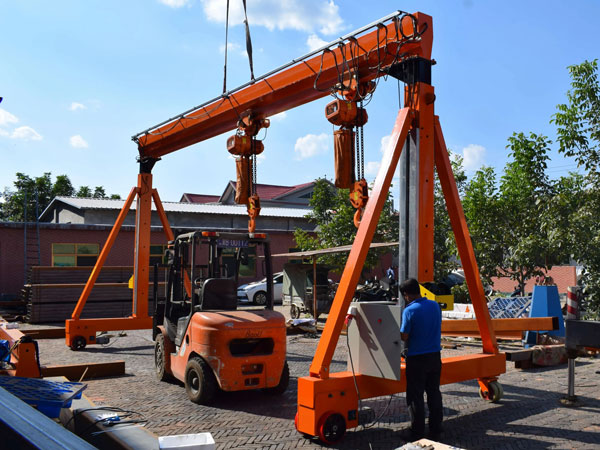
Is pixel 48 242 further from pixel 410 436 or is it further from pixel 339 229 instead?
pixel 410 436

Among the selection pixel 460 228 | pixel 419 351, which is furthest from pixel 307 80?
pixel 419 351

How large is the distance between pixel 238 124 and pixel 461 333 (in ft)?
17.6

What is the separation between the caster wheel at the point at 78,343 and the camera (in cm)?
1229

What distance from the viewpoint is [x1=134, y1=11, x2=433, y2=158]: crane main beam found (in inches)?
273

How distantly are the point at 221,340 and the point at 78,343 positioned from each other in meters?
6.57

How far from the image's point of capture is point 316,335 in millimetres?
15188

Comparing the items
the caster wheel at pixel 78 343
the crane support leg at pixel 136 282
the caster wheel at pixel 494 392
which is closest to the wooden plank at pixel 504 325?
the caster wheel at pixel 494 392

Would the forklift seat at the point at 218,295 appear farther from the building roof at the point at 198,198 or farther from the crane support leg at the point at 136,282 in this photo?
the building roof at the point at 198,198

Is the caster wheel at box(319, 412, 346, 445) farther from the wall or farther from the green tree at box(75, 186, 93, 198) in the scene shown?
the green tree at box(75, 186, 93, 198)

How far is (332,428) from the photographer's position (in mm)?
5664

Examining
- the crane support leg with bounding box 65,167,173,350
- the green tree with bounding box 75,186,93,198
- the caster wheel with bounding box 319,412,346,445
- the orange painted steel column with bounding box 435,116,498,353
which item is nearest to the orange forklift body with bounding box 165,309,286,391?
the caster wheel with bounding box 319,412,346,445

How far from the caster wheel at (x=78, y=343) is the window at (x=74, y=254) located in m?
12.7

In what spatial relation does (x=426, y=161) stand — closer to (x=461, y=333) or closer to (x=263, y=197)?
(x=461, y=333)

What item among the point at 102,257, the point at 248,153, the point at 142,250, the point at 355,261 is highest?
the point at 248,153
